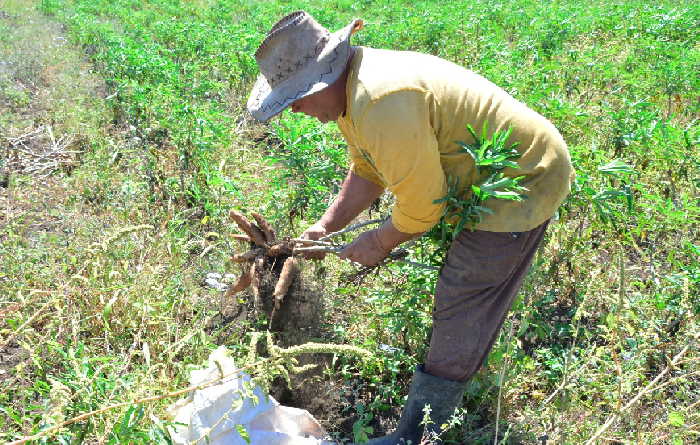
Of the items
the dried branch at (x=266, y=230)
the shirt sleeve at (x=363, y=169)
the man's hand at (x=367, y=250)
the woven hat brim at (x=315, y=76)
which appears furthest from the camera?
the dried branch at (x=266, y=230)

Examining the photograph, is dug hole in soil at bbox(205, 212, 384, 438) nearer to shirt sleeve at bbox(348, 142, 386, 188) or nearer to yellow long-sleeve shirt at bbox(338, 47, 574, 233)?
shirt sleeve at bbox(348, 142, 386, 188)

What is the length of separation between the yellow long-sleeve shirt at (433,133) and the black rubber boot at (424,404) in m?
0.63

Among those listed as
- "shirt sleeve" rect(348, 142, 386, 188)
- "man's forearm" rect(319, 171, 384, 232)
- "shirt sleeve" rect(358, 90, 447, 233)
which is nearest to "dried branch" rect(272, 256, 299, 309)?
"man's forearm" rect(319, 171, 384, 232)

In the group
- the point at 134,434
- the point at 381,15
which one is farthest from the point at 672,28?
the point at 134,434

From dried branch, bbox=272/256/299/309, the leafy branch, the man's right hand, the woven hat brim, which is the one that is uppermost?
the woven hat brim

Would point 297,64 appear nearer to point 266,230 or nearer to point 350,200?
point 350,200

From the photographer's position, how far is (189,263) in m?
3.36

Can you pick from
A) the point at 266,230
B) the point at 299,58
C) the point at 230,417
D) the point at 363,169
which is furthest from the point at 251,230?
the point at 299,58

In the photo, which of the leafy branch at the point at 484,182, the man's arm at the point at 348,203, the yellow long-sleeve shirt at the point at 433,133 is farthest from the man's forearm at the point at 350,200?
the leafy branch at the point at 484,182

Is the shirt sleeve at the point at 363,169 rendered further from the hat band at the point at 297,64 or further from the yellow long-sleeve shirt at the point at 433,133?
the hat band at the point at 297,64

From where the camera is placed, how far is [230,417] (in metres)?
2.13

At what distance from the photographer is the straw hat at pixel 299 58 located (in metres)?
1.89

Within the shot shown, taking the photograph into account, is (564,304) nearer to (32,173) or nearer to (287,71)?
(287,71)

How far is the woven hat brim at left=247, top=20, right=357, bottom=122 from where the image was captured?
1.88m
